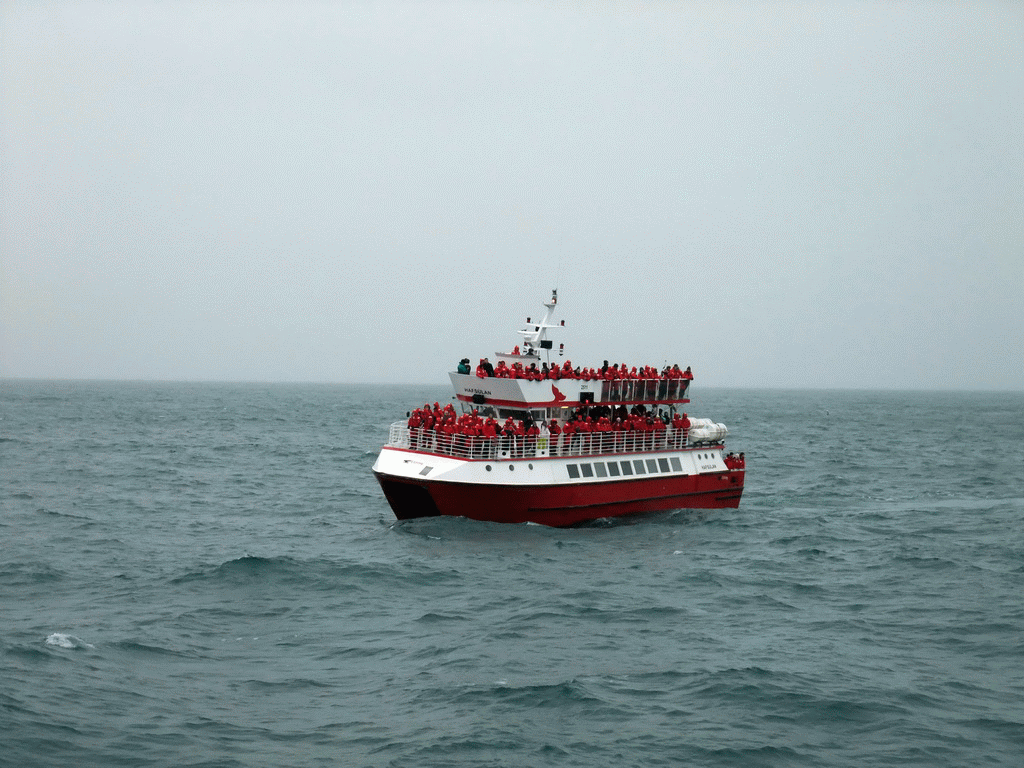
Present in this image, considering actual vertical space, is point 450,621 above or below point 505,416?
below

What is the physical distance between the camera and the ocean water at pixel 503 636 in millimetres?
19297

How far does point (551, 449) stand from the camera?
135 ft

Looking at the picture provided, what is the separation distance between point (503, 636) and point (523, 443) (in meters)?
14.3

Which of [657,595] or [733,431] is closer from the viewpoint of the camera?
[657,595]

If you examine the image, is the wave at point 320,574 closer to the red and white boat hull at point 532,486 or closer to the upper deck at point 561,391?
the red and white boat hull at point 532,486

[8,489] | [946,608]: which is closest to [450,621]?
[946,608]

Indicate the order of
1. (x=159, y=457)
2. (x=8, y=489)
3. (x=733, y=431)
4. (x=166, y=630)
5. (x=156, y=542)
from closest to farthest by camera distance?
(x=166, y=630) → (x=156, y=542) → (x=8, y=489) → (x=159, y=457) → (x=733, y=431)

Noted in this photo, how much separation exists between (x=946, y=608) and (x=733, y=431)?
101908 millimetres

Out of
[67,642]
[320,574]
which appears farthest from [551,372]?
[67,642]

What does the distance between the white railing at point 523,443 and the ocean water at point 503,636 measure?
9.42ft

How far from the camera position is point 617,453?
141ft

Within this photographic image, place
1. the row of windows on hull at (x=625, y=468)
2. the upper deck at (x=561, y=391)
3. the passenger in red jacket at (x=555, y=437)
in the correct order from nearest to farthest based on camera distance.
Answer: the passenger in red jacket at (x=555, y=437) → the row of windows on hull at (x=625, y=468) → the upper deck at (x=561, y=391)

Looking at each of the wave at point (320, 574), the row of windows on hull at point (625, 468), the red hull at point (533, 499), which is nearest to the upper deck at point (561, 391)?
the row of windows on hull at point (625, 468)

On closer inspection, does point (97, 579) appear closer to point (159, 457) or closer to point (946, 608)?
point (946, 608)
